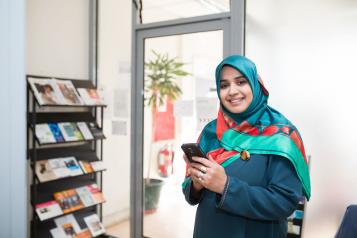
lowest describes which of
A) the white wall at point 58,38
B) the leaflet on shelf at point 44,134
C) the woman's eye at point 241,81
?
the leaflet on shelf at point 44,134

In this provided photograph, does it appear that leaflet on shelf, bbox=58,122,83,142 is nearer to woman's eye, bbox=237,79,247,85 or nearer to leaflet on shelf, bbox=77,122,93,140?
leaflet on shelf, bbox=77,122,93,140

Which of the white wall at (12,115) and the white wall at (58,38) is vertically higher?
the white wall at (58,38)

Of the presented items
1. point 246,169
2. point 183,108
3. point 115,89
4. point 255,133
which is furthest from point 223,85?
point 115,89

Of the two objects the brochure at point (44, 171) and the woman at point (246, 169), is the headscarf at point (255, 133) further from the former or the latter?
the brochure at point (44, 171)

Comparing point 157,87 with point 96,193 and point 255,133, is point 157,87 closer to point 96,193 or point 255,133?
point 96,193

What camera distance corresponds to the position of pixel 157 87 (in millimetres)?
2762

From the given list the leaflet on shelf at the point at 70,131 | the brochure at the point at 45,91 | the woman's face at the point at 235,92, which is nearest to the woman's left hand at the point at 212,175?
the woman's face at the point at 235,92

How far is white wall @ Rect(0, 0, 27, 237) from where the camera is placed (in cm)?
112

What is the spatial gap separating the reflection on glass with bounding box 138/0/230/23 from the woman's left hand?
145 cm

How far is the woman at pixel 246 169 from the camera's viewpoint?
1.18 m

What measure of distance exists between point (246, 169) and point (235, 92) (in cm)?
31

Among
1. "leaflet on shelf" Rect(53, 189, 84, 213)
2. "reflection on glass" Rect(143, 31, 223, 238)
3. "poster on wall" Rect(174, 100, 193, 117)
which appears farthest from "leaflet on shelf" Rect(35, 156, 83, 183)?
"poster on wall" Rect(174, 100, 193, 117)

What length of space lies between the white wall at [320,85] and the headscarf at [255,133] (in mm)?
704

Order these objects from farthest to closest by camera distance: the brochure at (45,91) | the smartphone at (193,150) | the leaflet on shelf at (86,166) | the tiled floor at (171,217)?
the leaflet on shelf at (86,166) < the tiled floor at (171,217) < the brochure at (45,91) < the smartphone at (193,150)
